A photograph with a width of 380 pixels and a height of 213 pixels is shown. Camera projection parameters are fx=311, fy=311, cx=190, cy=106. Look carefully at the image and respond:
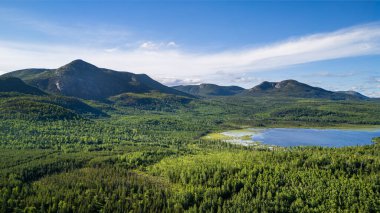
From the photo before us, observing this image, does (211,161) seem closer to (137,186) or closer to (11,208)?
(137,186)

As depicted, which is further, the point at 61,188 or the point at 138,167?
the point at 138,167

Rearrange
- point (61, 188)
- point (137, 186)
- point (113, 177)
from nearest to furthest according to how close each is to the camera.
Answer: point (61, 188) → point (137, 186) → point (113, 177)

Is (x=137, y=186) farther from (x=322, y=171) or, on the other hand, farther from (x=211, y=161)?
(x=322, y=171)

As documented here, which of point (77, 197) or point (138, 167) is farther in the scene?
point (138, 167)

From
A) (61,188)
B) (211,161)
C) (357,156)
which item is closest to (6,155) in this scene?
(61,188)

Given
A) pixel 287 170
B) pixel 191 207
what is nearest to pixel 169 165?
pixel 191 207

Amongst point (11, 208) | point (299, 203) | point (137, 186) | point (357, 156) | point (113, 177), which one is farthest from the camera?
point (357, 156)

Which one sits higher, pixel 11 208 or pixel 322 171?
pixel 322 171

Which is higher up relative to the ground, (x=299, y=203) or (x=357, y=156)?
(x=357, y=156)

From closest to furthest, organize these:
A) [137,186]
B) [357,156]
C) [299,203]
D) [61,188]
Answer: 1. [299,203]
2. [61,188]
3. [137,186]
4. [357,156]
